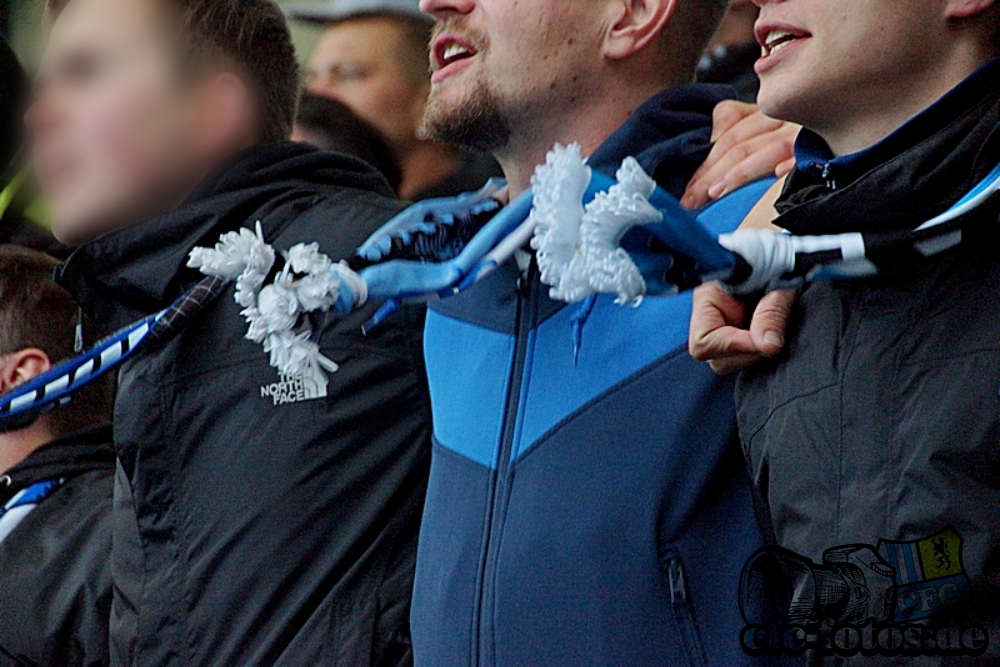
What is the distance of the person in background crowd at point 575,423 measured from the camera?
1.98 meters

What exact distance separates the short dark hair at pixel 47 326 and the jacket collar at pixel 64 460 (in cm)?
7

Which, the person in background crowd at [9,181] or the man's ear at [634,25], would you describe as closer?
the man's ear at [634,25]

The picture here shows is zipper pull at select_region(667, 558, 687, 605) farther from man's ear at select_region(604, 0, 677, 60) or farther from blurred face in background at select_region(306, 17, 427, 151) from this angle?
blurred face in background at select_region(306, 17, 427, 151)

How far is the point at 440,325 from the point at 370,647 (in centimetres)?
55

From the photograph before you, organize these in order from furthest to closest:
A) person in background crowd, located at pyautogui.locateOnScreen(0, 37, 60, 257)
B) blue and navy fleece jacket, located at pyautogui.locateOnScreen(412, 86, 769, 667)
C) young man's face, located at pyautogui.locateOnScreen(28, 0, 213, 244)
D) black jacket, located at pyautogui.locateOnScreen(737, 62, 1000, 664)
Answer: person in background crowd, located at pyautogui.locateOnScreen(0, 37, 60, 257)
young man's face, located at pyautogui.locateOnScreen(28, 0, 213, 244)
blue and navy fleece jacket, located at pyautogui.locateOnScreen(412, 86, 769, 667)
black jacket, located at pyautogui.locateOnScreen(737, 62, 1000, 664)

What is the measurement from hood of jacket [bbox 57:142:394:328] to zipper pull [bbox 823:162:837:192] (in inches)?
50.0

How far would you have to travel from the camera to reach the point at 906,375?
1641 millimetres

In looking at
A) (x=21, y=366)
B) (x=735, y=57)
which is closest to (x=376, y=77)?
(x=735, y=57)

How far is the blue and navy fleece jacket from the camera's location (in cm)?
197

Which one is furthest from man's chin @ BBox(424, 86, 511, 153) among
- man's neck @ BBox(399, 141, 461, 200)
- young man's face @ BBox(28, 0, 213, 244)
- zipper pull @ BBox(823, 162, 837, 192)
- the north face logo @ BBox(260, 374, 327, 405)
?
man's neck @ BBox(399, 141, 461, 200)

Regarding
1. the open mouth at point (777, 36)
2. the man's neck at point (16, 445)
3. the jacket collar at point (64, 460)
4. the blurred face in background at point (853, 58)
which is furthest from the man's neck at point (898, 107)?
the man's neck at point (16, 445)

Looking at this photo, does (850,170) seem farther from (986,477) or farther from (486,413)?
(486,413)

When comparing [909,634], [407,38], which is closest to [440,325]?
[909,634]

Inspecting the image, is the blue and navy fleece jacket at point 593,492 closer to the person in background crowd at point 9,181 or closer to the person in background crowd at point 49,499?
the person in background crowd at point 49,499
